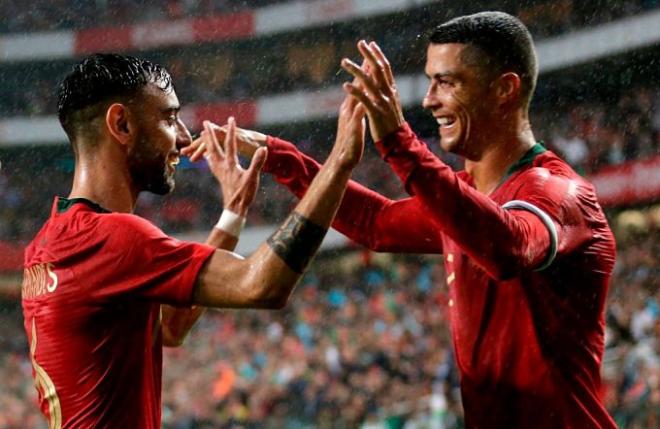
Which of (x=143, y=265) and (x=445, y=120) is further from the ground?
(x=445, y=120)

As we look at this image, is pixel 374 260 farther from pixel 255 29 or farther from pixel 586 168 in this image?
pixel 255 29

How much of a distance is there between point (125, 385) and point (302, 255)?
0.66 meters

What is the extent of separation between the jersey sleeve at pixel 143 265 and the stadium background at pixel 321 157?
18.6 feet

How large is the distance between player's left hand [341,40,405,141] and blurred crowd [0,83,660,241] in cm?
1252

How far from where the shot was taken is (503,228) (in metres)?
2.97

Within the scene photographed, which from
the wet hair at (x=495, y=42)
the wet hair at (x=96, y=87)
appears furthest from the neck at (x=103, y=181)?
the wet hair at (x=495, y=42)

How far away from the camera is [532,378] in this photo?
3.31 m

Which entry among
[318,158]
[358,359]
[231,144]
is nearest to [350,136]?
[231,144]

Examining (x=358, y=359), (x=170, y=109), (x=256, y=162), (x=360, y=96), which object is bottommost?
(x=358, y=359)

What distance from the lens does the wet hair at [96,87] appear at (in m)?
3.23

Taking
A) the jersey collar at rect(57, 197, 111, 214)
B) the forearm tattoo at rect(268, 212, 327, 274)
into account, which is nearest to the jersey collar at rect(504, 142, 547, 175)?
the forearm tattoo at rect(268, 212, 327, 274)

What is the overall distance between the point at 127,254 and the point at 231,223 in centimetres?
45

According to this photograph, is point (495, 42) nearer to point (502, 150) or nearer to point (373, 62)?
point (502, 150)

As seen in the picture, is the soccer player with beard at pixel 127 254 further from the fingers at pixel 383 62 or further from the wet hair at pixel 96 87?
the fingers at pixel 383 62
